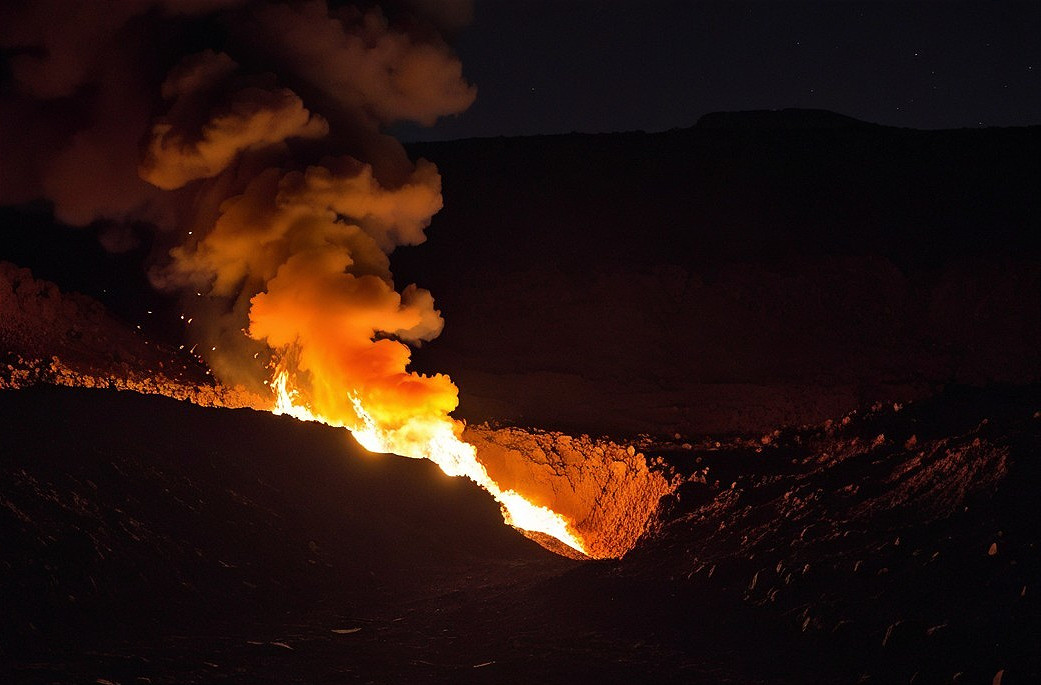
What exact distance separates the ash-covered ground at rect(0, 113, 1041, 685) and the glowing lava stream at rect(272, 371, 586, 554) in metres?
0.44

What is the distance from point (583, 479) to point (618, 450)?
1.89 ft

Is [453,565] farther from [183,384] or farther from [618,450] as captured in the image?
[183,384]

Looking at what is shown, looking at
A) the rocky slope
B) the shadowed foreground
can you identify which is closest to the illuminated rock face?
the rocky slope

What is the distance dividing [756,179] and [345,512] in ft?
30.0

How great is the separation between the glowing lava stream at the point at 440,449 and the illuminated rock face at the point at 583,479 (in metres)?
0.26

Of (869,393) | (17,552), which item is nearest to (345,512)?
(17,552)

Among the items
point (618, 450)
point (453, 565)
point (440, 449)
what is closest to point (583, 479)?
point (618, 450)

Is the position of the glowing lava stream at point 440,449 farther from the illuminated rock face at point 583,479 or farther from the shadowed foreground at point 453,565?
the shadowed foreground at point 453,565

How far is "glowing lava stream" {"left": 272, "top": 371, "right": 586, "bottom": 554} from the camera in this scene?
30.7ft

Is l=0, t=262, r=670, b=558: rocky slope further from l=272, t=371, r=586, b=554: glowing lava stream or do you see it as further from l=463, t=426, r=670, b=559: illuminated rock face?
l=272, t=371, r=586, b=554: glowing lava stream

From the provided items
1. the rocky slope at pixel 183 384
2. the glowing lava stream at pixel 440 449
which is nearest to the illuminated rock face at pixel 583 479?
the rocky slope at pixel 183 384

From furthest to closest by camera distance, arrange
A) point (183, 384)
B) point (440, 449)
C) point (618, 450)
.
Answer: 1. point (183, 384)
2. point (618, 450)
3. point (440, 449)

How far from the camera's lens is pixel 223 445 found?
25.9ft

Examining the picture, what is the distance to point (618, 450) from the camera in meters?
10.8
